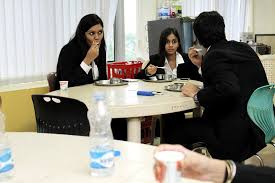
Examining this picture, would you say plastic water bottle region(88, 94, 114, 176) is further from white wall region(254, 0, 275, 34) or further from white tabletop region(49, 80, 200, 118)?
white wall region(254, 0, 275, 34)

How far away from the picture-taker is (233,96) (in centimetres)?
182

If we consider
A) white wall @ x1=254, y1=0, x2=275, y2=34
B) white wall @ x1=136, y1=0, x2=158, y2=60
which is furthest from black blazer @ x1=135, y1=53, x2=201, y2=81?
white wall @ x1=254, y1=0, x2=275, y2=34

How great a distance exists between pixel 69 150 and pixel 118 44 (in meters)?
2.94

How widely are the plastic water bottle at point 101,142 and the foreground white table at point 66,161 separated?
36 millimetres

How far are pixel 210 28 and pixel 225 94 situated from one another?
0.43 meters

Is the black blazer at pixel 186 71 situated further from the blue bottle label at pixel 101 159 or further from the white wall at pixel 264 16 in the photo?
the white wall at pixel 264 16

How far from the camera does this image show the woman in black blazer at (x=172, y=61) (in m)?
2.95

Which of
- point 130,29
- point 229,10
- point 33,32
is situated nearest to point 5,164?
point 33,32

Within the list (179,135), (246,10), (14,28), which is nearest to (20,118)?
(14,28)

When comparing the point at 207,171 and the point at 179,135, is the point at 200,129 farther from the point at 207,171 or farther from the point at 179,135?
the point at 207,171

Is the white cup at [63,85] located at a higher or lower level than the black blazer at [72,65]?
lower

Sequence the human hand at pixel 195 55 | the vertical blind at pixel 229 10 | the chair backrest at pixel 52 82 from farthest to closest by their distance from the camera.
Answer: the vertical blind at pixel 229 10, the chair backrest at pixel 52 82, the human hand at pixel 195 55

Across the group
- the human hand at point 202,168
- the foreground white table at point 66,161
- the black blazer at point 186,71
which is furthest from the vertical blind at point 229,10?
the human hand at point 202,168

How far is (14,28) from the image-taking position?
2.73 metres
